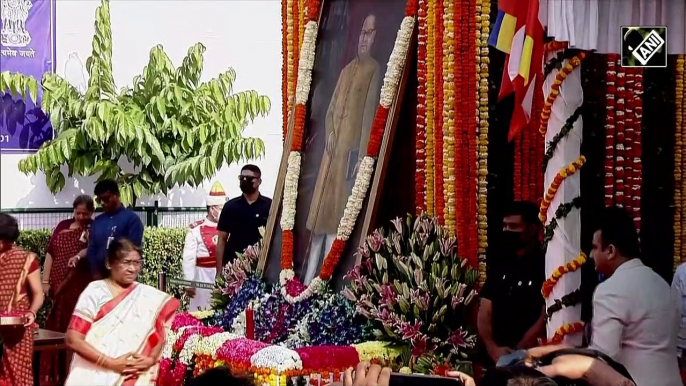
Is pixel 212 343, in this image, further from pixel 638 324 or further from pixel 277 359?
pixel 638 324

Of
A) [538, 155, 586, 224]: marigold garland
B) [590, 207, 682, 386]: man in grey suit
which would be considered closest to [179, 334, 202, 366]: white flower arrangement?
[538, 155, 586, 224]: marigold garland

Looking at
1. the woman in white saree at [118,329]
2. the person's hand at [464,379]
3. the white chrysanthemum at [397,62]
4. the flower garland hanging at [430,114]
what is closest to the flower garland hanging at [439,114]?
the flower garland hanging at [430,114]

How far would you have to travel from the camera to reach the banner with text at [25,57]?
1795cm

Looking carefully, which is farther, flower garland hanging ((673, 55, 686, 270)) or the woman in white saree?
flower garland hanging ((673, 55, 686, 270))

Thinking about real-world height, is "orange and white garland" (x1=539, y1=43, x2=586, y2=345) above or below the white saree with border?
above

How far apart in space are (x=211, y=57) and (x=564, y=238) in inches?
540

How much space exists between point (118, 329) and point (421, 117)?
2.97 m

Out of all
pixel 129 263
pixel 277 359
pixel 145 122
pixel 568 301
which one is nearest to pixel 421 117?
pixel 277 359

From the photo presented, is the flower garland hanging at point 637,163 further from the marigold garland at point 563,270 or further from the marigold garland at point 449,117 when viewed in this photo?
the marigold garland at point 449,117

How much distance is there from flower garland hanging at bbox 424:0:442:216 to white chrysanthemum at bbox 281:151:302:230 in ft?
5.53

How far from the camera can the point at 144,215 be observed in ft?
60.3

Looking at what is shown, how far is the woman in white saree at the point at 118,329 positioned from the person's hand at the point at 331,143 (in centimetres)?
298

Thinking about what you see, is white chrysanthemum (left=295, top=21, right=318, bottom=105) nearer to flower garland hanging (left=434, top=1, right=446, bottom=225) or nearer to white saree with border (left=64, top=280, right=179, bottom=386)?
flower garland hanging (left=434, top=1, right=446, bottom=225)

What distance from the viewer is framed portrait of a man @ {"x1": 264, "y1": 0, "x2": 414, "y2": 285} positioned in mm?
9375
